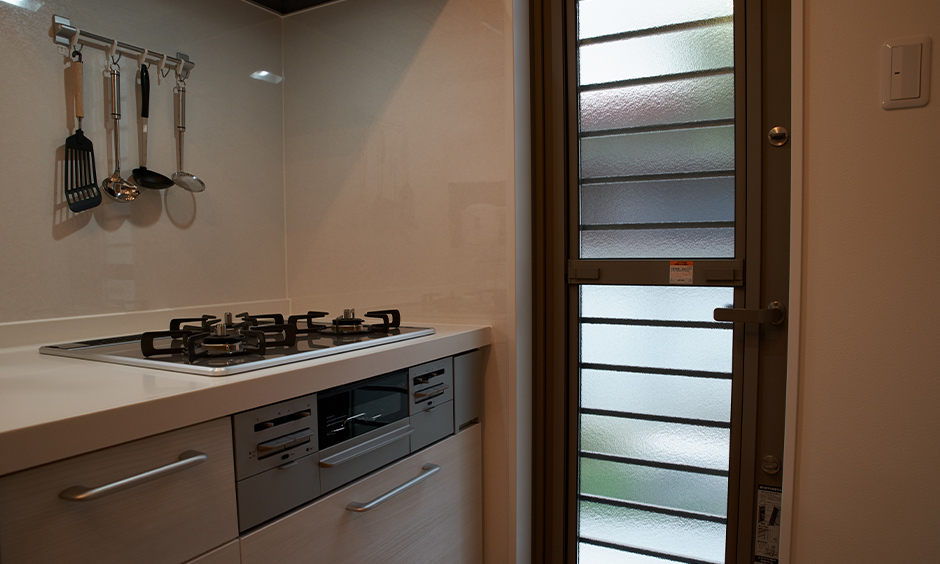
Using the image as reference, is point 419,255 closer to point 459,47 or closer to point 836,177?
point 459,47

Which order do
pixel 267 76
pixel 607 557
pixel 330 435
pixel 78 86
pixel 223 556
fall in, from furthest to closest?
pixel 267 76 → pixel 607 557 → pixel 78 86 → pixel 330 435 → pixel 223 556

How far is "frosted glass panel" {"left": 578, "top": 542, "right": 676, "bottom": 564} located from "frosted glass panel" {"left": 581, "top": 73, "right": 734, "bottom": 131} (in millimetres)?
1204

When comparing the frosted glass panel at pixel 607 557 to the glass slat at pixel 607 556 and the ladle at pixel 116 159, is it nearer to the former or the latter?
the glass slat at pixel 607 556

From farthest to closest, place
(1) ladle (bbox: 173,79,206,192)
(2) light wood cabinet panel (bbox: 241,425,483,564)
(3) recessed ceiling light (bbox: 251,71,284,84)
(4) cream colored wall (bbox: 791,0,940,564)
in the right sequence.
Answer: (3) recessed ceiling light (bbox: 251,71,284,84) → (1) ladle (bbox: 173,79,206,192) → (4) cream colored wall (bbox: 791,0,940,564) → (2) light wood cabinet panel (bbox: 241,425,483,564)

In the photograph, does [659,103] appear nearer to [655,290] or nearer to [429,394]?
[655,290]

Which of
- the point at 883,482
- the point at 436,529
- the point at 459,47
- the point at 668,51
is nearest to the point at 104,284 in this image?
the point at 436,529

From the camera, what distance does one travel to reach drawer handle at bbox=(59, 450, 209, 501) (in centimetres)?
69

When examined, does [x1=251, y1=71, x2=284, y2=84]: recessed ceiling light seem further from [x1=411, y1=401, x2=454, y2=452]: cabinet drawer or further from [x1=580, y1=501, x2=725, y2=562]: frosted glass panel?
[x1=580, y1=501, x2=725, y2=562]: frosted glass panel

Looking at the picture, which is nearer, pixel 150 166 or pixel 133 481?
pixel 133 481

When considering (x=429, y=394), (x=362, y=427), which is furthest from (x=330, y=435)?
(x=429, y=394)

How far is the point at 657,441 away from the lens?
159 centimetres

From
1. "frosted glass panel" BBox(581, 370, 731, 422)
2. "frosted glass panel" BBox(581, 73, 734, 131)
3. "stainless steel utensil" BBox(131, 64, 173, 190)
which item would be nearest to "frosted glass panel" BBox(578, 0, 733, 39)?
"frosted glass panel" BBox(581, 73, 734, 131)

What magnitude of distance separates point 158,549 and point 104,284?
87cm

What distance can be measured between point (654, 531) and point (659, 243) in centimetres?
80
